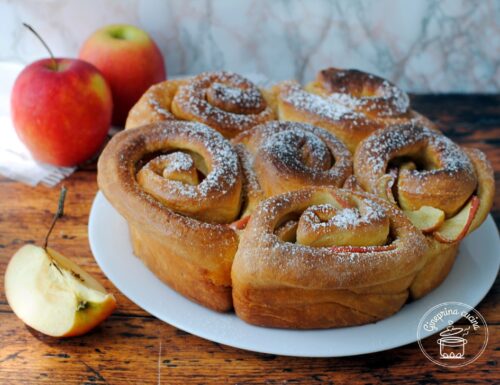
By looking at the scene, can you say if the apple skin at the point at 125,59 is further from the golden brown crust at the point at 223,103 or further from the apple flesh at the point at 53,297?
the apple flesh at the point at 53,297

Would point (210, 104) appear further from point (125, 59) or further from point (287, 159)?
point (125, 59)

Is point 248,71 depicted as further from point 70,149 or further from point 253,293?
point 253,293

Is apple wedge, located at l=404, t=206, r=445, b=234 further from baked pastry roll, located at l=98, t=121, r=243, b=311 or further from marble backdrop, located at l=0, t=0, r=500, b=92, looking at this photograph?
marble backdrop, located at l=0, t=0, r=500, b=92

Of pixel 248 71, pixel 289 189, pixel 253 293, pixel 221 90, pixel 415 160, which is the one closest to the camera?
pixel 253 293

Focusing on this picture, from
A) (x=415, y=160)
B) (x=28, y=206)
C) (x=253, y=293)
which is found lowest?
(x=28, y=206)

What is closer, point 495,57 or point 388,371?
→ point 388,371

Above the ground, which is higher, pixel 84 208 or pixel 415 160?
pixel 415 160

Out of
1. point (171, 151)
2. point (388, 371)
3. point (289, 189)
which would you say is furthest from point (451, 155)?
point (171, 151)
